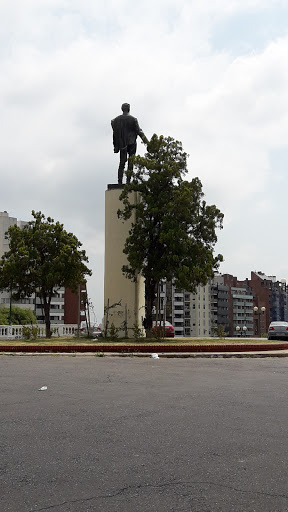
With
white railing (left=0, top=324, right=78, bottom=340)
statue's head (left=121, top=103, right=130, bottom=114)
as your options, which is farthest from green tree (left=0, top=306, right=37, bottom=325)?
statue's head (left=121, top=103, right=130, bottom=114)

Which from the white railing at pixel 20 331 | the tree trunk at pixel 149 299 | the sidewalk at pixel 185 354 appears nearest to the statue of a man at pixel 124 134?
the tree trunk at pixel 149 299

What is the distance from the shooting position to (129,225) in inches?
1085

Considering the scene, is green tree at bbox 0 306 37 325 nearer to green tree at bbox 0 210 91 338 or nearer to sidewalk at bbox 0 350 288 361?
green tree at bbox 0 210 91 338

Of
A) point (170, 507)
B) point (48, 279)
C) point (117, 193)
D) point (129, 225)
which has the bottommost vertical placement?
point (170, 507)

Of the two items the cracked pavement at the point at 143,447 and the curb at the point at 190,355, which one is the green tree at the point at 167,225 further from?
the cracked pavement at the point at 143,447

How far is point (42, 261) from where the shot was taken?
28.8m

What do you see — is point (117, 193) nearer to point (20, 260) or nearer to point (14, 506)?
point (20, 260)

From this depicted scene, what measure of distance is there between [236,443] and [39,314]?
419 ft

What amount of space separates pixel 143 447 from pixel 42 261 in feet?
79.6

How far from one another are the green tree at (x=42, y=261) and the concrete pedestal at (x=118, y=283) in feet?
7.50

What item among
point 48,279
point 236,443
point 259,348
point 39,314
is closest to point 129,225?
point 48,279

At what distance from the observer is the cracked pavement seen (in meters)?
3.88

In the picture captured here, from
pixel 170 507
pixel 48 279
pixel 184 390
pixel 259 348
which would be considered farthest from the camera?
pixel 48 279

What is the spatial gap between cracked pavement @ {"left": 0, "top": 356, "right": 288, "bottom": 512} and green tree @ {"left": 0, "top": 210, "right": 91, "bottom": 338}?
18108 mm
